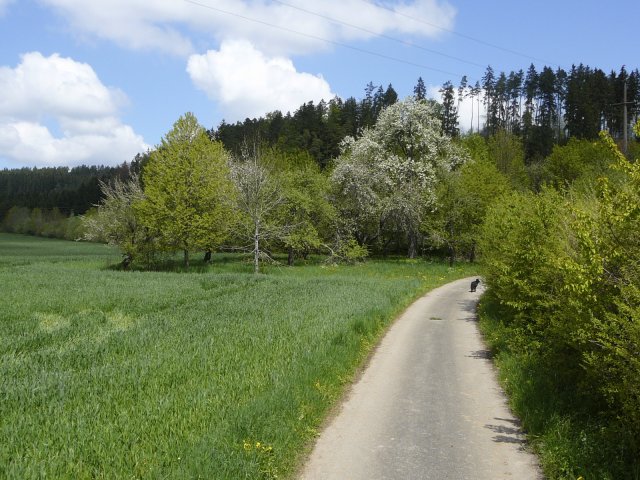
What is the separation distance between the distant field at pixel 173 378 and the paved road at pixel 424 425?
63cm

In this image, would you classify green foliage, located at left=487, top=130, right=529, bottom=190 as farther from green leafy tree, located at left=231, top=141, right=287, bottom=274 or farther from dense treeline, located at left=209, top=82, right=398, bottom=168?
green leafy tree, located at left=231, top=141, right=287, bottom=274

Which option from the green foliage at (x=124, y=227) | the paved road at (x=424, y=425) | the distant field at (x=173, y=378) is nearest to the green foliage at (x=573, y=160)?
the green foliage at (x=124, y=227)

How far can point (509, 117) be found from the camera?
4663 inches

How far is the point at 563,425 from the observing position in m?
8.22

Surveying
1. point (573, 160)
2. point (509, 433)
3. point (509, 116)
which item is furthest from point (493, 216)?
point (509, 116)

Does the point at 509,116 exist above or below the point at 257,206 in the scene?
above

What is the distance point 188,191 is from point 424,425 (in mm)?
35963

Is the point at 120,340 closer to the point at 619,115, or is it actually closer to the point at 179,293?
the point at 179,293

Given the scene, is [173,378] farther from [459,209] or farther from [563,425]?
[459,209]

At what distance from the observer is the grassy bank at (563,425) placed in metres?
7.02

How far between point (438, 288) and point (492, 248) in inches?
413

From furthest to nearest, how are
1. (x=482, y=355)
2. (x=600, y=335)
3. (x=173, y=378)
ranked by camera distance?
(x=482, y=355) < (x=173, y=378) < (x=600, y=335)

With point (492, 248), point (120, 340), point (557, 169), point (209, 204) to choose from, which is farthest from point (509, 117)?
point (120, 340)

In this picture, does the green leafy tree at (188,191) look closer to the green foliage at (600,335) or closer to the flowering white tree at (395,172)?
the flowering white tree at (395,172)
